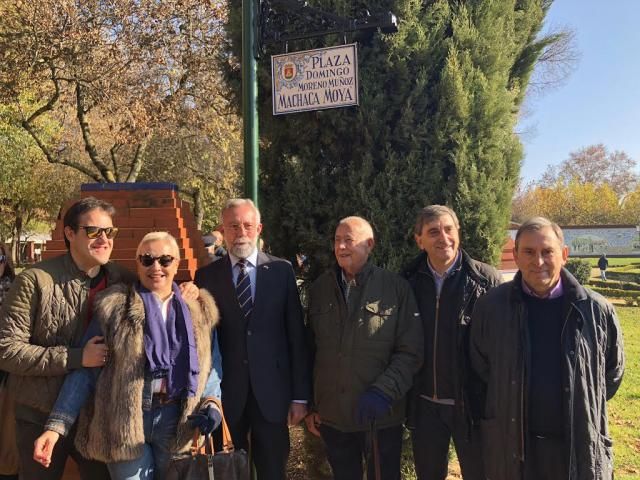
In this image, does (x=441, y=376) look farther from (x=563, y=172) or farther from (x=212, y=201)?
(x=563, y=172)

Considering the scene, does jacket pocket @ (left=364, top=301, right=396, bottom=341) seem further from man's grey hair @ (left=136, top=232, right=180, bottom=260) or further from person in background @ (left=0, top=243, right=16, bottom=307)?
person in background @ (left=0, top=243, right=16, bottom=307)

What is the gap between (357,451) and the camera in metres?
2.93

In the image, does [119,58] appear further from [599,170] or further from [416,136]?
[599,170]

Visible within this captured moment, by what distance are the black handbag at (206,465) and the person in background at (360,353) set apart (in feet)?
2.11

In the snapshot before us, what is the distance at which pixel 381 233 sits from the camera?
11.7 feet

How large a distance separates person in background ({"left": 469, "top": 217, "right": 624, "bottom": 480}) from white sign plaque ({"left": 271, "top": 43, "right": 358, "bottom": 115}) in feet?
4.55

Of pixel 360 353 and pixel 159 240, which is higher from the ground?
pixel 159 240

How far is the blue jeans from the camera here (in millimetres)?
2363

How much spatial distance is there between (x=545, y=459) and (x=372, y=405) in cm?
83

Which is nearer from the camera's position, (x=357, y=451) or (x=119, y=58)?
(x=357, y=451)

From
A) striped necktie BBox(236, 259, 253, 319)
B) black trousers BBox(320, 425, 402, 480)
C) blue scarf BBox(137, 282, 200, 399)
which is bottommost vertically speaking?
black trousers BBox(320, 425, 402, 480)

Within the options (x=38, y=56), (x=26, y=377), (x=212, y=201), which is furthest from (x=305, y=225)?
(x=212, y=201)

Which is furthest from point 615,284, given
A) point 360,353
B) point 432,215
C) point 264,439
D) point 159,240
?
point 159,240

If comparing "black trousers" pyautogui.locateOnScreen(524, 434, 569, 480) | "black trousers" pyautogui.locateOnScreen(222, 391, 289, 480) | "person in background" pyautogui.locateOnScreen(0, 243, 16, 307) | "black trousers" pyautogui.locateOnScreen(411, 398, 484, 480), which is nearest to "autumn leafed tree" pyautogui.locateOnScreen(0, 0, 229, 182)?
"person in background" pyautogui.locateOnScreen(0, 243, 16, 307)
